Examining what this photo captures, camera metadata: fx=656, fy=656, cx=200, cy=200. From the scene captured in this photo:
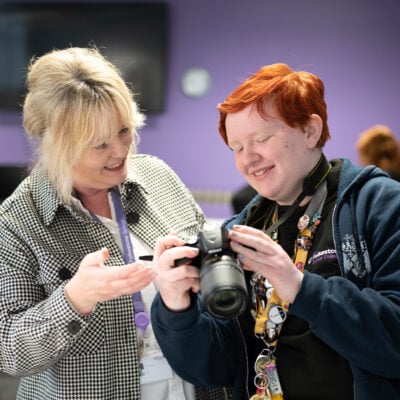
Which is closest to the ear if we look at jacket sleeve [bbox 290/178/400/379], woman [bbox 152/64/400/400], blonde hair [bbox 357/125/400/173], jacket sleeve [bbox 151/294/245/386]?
woman [bbox 152/64/400/400]

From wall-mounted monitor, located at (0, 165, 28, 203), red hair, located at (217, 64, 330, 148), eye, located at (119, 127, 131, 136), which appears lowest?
wall-mounted monitor, located at (0, 165, 28, 203)

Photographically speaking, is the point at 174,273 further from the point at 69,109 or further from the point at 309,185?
the point at 69,109

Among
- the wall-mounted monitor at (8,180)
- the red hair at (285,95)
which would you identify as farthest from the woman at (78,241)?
the wall-mounted monitor at (8,180)

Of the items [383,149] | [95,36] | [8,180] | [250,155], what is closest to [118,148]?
[250,155]

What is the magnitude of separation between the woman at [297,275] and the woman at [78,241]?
0.68 feet

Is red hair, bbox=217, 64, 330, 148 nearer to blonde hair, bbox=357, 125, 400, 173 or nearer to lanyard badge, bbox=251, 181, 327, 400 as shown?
lanyard badge, bbox=251, 181, 327, 400

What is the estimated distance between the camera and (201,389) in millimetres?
1796

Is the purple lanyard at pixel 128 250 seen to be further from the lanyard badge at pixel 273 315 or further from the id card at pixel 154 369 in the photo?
the lanyard badge at pixel 273 315

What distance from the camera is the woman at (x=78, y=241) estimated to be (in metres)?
1.59

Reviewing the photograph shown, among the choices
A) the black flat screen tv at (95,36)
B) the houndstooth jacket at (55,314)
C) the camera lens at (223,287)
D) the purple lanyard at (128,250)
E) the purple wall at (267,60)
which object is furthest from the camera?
the black flat screen tv at (95,36)

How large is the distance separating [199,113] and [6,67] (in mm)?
1618

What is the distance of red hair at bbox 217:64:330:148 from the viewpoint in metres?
1.48

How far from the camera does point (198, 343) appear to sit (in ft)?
4.99

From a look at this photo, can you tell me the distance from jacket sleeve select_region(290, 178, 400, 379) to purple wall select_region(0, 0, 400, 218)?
3.60 m
